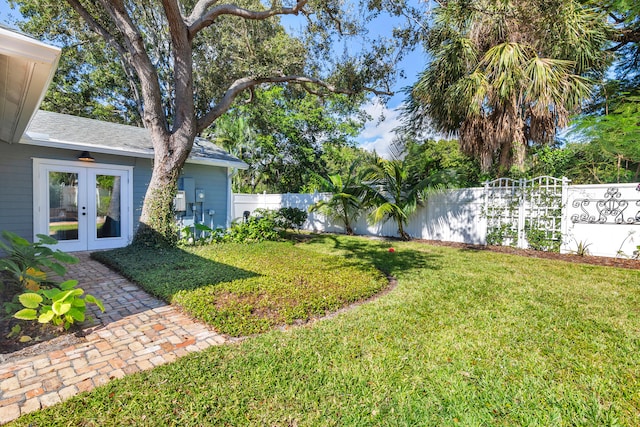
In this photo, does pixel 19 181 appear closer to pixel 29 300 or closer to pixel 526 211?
pixel 29 300

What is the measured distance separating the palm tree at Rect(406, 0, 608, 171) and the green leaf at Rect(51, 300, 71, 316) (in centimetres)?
825

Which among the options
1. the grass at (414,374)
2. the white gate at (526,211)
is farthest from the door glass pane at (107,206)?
the white gate at (526,211)

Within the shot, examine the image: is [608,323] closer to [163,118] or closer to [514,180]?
[514,180]

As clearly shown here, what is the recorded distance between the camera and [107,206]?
26.3 ft

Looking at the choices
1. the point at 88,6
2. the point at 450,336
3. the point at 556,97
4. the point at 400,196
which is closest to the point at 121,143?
the point at 88,6

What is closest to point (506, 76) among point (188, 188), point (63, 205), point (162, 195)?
point (162, 195)

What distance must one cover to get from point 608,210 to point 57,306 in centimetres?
963

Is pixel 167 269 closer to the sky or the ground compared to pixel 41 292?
closer to the ground

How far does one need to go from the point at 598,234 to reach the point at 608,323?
452cm

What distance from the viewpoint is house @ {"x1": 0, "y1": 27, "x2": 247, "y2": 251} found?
6.75 metres

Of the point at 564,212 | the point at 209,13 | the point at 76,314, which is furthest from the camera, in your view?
the point at 209,13

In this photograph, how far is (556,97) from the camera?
7457mm

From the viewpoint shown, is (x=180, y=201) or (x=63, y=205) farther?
(x=180, y=201)

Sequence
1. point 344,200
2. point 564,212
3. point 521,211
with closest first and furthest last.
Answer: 1. point 564,212
2. point 521,211
3. point 344,200
